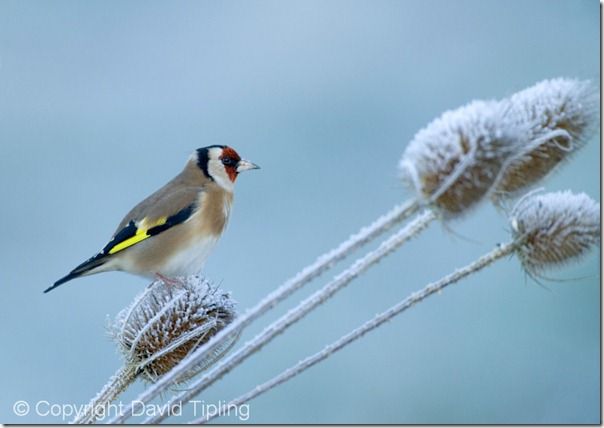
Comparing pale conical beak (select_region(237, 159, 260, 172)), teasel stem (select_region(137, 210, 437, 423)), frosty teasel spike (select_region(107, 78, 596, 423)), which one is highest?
pale conical beak (select_region(237, 159, 260, 172))

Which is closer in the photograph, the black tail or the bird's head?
the black tail

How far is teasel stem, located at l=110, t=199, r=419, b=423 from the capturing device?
0.90 metres

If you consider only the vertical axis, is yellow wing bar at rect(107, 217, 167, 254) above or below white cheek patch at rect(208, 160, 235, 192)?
below

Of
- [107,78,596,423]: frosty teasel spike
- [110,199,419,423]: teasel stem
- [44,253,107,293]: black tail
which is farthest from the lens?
[44,253,107,293]: black tail

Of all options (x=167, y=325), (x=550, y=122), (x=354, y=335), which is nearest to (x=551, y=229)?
(x=550, y=122)

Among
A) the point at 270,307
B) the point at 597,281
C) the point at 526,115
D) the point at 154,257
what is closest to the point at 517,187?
the point at 526,115

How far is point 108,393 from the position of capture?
3.87 ft

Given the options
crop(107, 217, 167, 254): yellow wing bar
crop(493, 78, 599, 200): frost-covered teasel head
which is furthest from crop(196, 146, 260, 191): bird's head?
crop(493, 78, 599, 200): frost-covered teasel head

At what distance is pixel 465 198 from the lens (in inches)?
41.2

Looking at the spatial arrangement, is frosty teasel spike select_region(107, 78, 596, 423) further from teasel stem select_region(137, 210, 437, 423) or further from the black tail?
the black tail

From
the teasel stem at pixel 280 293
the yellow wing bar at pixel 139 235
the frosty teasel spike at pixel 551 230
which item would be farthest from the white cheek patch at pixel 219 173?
the teasel stem at pixel 280 293

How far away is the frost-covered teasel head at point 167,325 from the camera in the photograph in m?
1.27

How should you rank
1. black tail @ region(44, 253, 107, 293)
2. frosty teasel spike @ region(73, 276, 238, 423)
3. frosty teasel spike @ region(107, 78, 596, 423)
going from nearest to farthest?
frosty teasel spike @ region(107, 78, 596, 423) < frosty teasel spike @ region(73, 276, 238, 423) < black tail @ region(44, 253, 107, 293)

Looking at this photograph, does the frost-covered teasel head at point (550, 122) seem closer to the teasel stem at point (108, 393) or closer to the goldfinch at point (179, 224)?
the teasel stem at point (108, 393)
